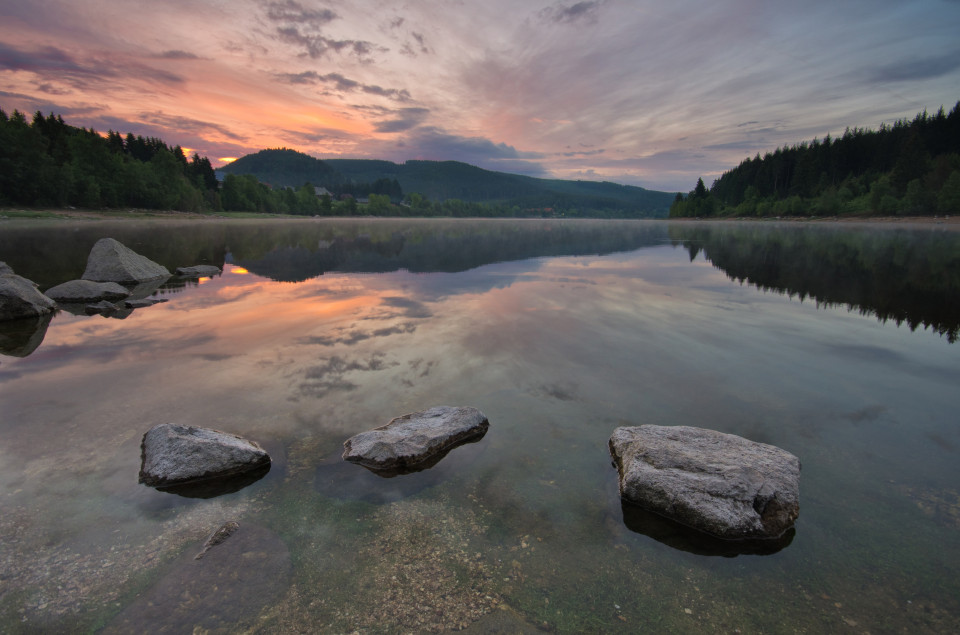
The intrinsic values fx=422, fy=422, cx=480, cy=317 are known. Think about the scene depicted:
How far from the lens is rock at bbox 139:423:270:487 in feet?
17.4

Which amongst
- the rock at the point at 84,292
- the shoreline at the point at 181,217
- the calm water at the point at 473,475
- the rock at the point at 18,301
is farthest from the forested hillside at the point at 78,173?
the calm water at the point at 473,475

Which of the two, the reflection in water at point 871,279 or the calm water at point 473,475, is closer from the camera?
the calm water at point 473,475

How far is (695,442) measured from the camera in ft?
18.7

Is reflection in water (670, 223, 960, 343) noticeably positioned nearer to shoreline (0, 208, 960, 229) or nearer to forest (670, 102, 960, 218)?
shoreline (0, 208, 960, 229)

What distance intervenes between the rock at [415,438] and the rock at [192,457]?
4.22 feet

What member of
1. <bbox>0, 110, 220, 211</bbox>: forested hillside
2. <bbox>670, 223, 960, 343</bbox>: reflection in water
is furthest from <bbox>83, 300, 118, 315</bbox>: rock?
<bbox>0, 110, 220, 211</bbox>: forested hillside

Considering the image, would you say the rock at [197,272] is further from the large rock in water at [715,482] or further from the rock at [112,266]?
the large rock in water at [715,482]

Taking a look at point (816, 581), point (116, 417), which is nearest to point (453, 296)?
point (116, 417)

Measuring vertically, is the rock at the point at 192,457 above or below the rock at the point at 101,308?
above

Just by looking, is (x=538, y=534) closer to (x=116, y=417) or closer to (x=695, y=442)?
(x=695, y=442)

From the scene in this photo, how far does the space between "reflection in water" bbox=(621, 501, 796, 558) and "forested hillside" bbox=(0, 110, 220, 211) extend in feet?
334

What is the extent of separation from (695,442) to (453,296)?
12.2m

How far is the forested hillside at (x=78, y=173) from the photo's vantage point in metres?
69.4

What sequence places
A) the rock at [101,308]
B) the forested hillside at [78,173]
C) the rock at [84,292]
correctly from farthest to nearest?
the forested hillside at [78,173] → the rock at [84,292] → the rock at [101,308]
